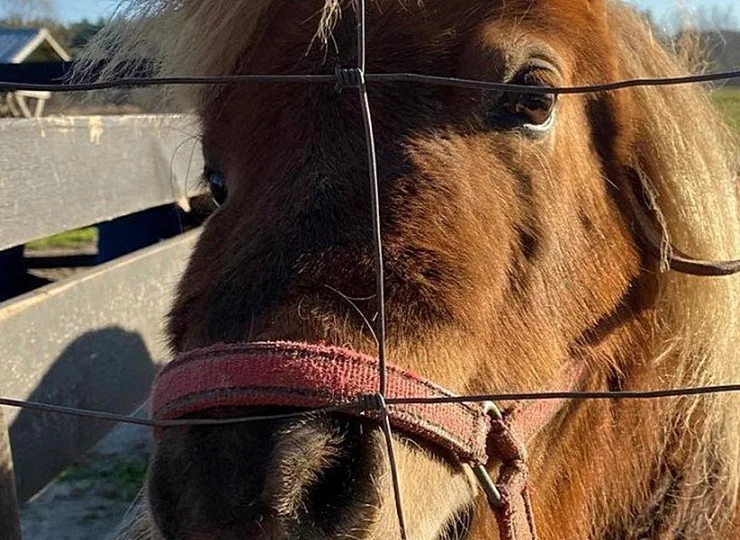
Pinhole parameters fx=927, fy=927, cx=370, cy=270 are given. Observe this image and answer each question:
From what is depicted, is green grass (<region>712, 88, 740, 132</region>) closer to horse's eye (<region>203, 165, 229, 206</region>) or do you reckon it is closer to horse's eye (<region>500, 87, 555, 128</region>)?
horse's eye (<region>500, 87, 555, 128</region>)

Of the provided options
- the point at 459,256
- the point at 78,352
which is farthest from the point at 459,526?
the point at 78,352

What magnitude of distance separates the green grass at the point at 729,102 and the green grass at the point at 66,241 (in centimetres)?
552

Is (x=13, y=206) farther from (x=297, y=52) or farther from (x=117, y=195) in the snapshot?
(x=297, y=52)

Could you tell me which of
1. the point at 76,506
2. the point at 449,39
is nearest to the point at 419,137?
the point at 449,39

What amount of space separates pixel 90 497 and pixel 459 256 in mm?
2143

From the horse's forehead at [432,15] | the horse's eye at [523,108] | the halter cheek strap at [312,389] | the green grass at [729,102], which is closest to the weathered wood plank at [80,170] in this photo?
the horse's forehead at [432,15]

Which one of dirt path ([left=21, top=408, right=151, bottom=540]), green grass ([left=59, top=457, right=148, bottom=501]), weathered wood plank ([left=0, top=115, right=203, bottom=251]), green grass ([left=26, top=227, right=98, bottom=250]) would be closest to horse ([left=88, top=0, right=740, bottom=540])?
weathered wood plank ([left=0, top=115, right=203, bottom=251])

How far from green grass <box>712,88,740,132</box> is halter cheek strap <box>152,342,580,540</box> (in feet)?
3.94

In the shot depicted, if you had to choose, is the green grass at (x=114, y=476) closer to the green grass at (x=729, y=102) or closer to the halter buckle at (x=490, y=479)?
the halter buckle at (x=490, y=479)

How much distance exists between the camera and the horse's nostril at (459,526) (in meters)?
1.50

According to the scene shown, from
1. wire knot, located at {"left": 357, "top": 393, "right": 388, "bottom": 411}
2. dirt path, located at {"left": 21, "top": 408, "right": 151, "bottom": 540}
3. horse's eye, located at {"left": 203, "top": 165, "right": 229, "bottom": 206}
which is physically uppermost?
horse's eye, located at {"left": 203, "top": 165, "right": 229, "bottom": 206}

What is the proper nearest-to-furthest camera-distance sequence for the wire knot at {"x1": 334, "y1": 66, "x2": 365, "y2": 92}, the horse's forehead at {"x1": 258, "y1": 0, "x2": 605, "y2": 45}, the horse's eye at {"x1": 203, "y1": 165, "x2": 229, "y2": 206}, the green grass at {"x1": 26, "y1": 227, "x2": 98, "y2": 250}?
the wire knot at {"x1": 334, "y1": 66, "x2": 365, "y2": 92} → the horse's forehead at {"x1": 258, "y1": 0, "x2": 605, "y2": 45} → the horse's eye at {"x1": 203, "y1": 165, "x2": 229, "y2": 206} → the green grass at {"x1": 26, "y1": 227, "x2": 98, "y2": 250}

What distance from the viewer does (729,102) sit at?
3129mm

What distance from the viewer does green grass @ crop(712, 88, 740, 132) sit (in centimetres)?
221
